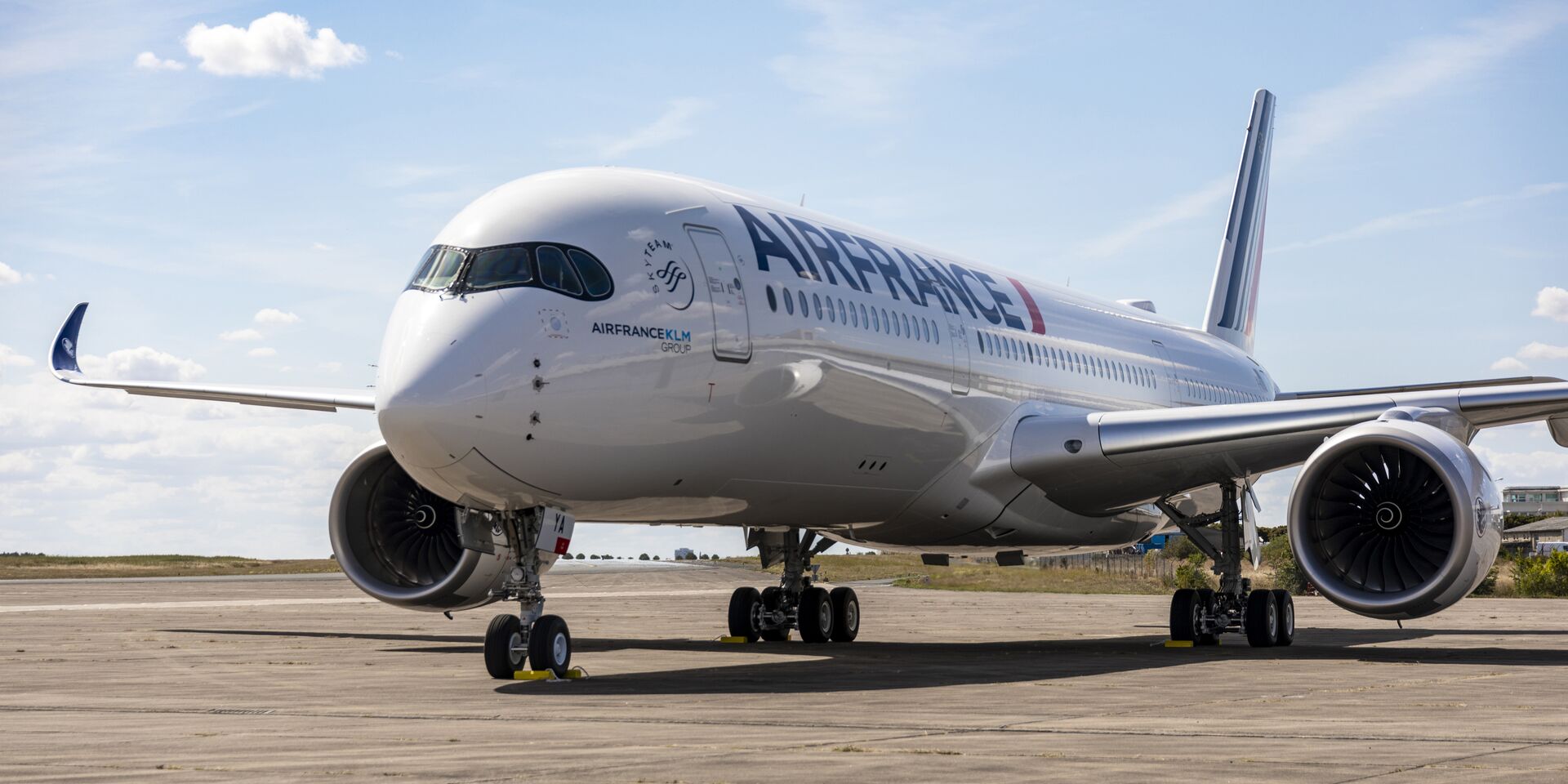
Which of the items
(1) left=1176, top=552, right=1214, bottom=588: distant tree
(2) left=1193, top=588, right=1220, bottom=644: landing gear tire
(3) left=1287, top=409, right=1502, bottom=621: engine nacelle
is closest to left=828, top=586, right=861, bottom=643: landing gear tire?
(2) left=1193, top=588, right=1220, bottom=644: landing gear tire

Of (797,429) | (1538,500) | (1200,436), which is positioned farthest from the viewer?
(1538,500)

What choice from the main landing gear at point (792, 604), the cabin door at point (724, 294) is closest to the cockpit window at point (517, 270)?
the cabin door at point (724, 294)

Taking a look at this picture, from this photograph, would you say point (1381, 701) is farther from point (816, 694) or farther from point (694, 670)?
point (694, 670)

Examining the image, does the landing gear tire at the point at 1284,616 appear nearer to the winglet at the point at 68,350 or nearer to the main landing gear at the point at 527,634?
the main landing gear at the point at 527,634

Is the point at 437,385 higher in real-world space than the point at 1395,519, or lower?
higher

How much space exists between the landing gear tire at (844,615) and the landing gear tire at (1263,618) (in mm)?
4427

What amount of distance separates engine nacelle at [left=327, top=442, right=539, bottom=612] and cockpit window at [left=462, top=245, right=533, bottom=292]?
4357 millimetres

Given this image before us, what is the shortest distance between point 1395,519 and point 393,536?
929 cm

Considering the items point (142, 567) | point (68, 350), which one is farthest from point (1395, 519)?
point (142, 567)

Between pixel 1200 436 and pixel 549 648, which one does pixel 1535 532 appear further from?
pixel 549 648

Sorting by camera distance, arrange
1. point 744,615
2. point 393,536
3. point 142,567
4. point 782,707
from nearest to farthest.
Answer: point 782,707
point 393,536
point 744,615
point 142,567

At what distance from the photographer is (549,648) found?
1159 centimetres

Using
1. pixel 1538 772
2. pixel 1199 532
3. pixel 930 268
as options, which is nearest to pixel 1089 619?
pixel 1199 532

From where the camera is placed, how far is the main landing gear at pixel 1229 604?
1788 cm
